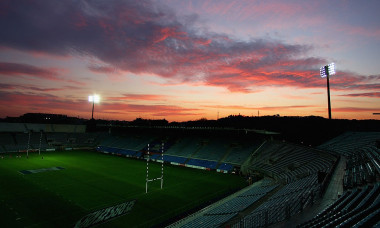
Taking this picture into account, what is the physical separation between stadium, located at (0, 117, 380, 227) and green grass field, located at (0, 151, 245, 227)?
0.34ft

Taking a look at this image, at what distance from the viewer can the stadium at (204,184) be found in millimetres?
14279

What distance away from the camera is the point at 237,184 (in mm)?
32750

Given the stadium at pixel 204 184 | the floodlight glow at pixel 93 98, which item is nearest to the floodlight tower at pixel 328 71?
the stadium at pixel 204 184

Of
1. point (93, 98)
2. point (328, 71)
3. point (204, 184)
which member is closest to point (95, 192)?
point (204, 184)

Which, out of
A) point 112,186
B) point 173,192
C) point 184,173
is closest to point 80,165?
point 112,186

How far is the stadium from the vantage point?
14279 millimetres

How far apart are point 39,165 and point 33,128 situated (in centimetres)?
3463

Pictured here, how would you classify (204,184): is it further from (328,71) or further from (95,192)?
(328,71)

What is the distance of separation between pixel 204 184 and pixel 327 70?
101ft

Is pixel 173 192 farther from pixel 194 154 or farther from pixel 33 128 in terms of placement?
pixel 33 128

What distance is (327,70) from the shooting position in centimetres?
4094

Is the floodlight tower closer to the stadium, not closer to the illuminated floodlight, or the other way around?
the illuminated floodlight

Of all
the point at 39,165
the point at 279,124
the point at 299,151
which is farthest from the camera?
the point at 279,124

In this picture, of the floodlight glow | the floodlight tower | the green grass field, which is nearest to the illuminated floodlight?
the floodlight tower
